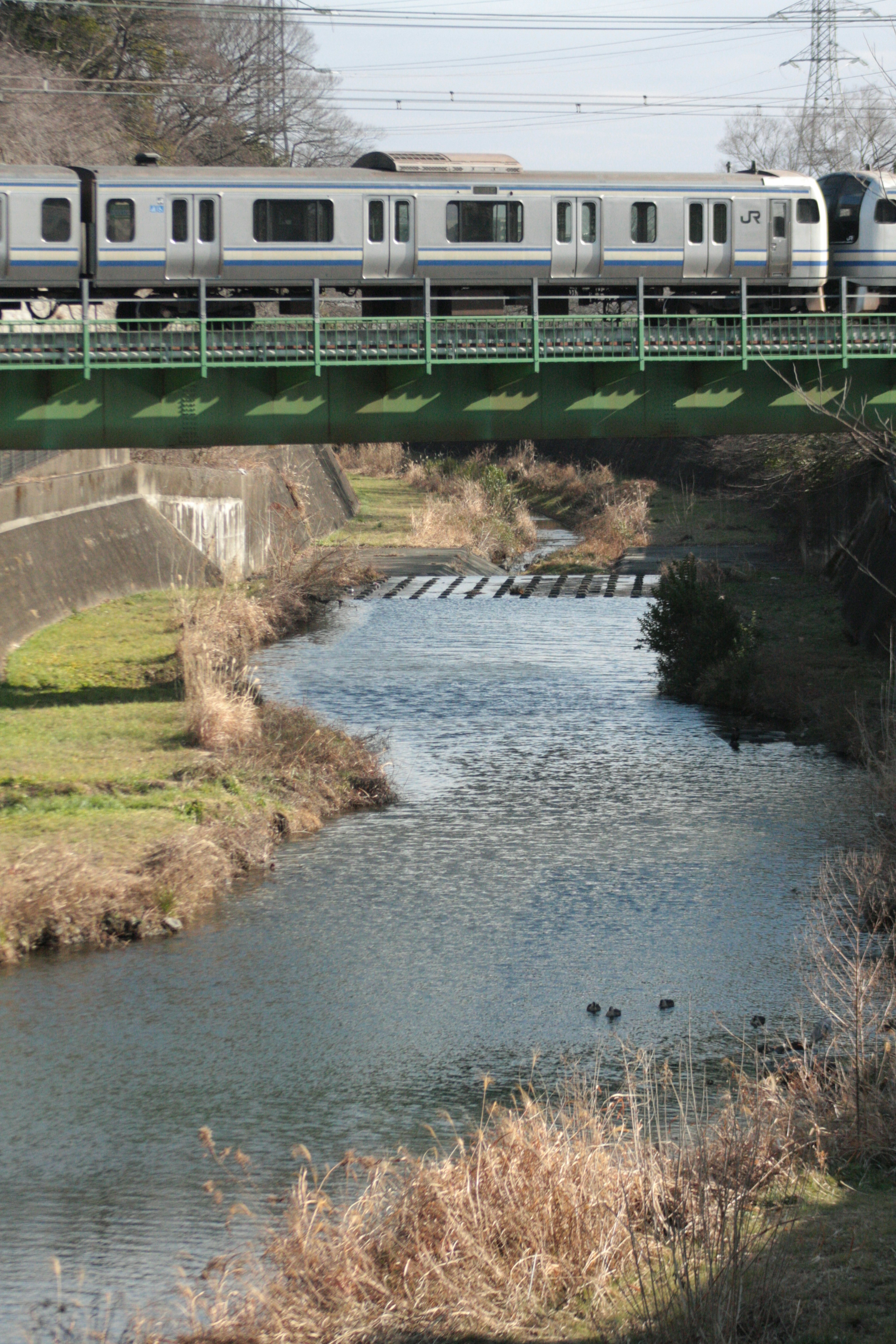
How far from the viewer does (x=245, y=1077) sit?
512 inches

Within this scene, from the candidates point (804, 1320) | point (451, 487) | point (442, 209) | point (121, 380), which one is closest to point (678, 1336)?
point (804, 1320)

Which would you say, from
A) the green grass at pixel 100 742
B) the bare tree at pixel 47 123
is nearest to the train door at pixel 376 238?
the green grass at pixel 100 742

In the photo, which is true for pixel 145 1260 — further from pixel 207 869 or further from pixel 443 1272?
pixel 207 869

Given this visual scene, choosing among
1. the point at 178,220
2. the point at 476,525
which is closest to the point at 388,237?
the point at 178,220

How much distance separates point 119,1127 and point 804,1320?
655 centimetres

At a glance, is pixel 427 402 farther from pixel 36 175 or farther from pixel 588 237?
pixel 36 175

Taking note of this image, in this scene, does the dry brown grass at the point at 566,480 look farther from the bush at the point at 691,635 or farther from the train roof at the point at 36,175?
the train roof at the point at 36,175

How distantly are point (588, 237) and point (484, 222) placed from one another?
2.03 meters

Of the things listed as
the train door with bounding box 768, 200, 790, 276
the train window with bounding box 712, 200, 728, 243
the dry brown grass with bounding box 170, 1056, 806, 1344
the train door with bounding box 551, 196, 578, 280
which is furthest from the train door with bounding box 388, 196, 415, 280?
A: the dry brown grass with bounding box 170, 1056, 806, 1344

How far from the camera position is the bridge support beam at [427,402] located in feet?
76.5

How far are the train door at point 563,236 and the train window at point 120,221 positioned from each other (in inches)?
304

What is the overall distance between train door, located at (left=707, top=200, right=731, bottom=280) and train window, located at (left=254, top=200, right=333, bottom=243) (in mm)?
7292

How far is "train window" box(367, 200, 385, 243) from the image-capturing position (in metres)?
26.4

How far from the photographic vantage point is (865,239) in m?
28.8
